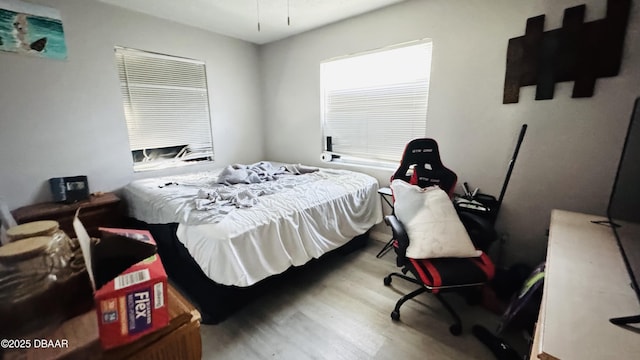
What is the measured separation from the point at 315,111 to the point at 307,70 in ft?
1.81

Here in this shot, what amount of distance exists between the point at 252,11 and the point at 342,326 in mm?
3079

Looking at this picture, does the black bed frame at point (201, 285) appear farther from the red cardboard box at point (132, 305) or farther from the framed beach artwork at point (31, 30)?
the framed beach artwork at point (31, 30)

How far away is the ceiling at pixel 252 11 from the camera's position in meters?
2.58

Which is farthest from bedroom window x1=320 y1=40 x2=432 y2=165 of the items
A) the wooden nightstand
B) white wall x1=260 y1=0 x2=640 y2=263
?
the wooden nightstand

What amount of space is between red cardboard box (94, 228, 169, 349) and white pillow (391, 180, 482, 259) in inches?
63.2

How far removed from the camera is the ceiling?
2578 millimetres

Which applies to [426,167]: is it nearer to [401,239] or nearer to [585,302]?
[401,239]

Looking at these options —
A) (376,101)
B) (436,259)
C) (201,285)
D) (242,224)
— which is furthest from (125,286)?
(376,101)

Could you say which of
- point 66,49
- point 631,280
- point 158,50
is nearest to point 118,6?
point 158,50

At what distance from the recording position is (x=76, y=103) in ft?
8.27

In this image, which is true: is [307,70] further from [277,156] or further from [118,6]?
[118,6]

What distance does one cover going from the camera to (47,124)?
239cm

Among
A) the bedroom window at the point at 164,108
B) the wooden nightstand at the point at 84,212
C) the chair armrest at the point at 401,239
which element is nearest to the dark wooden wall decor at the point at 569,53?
the chair armrest at the point at 401,239

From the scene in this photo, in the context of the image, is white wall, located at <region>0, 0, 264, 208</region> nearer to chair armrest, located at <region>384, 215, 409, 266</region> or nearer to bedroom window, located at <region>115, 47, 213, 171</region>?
bedroom window, located at <region>115, 47, 213, 171</region>
